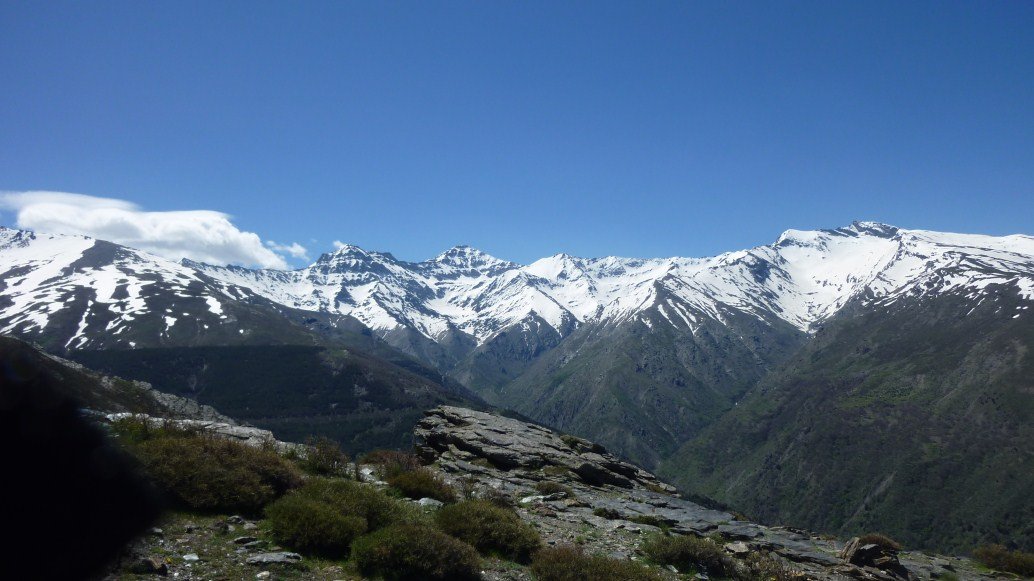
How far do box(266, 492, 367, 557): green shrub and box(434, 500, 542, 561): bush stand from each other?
2771 mm

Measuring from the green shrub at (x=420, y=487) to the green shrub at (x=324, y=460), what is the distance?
7.04 ft

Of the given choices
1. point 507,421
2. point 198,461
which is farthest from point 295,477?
point 507,421

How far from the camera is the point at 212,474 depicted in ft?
43.1

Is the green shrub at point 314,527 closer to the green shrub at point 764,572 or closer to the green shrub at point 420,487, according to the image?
the green shrub at point 420,487

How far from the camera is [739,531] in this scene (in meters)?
21.2

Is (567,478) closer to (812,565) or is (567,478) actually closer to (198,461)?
(812,565)

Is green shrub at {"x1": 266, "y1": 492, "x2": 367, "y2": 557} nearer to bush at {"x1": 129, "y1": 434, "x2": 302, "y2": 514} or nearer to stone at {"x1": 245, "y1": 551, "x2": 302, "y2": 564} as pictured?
stone at {"x1": 245, "y1": 551, "x2": 302, "y2": 564}

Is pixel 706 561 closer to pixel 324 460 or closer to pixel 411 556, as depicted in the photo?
pixel 411 556

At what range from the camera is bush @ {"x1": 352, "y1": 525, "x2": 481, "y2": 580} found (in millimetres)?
11141

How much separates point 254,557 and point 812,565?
57.5ft

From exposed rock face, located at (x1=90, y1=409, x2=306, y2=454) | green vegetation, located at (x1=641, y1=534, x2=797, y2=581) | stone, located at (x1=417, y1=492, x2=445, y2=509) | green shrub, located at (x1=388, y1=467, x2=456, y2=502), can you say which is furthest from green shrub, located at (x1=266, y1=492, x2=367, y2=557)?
green vegetation, located at (x1=641, y1=534, x2=797, y2=581)

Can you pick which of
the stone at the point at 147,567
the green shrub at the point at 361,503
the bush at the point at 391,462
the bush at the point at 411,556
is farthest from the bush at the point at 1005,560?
the stone at the point at 147,567

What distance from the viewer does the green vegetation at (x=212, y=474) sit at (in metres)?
12.5

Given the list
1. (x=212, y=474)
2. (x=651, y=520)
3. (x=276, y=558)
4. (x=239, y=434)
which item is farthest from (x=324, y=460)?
(x=651, y=520)
